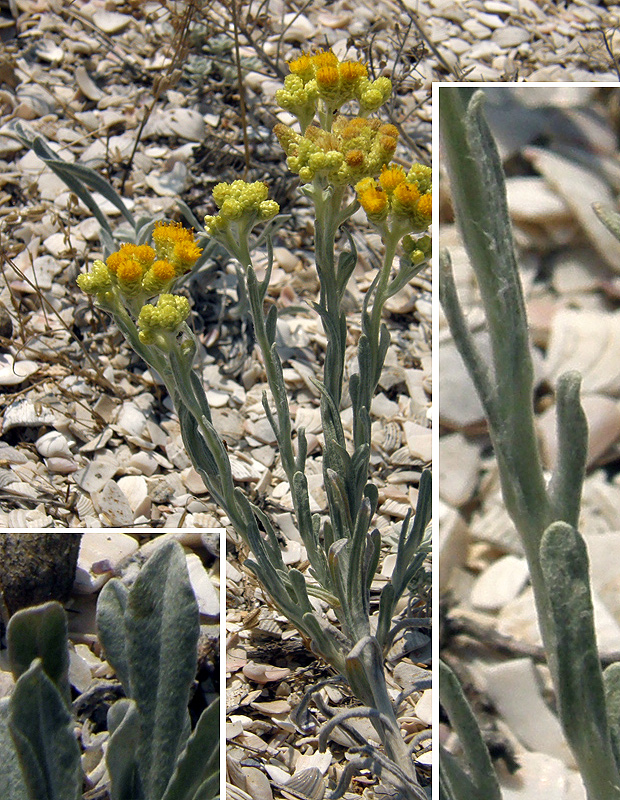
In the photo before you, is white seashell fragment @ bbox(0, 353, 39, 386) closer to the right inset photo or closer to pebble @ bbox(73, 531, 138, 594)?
pebble @ bbox(73, 531, 138, 594)

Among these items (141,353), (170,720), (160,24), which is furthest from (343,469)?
(160,24)

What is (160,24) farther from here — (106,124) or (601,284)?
(601,284)

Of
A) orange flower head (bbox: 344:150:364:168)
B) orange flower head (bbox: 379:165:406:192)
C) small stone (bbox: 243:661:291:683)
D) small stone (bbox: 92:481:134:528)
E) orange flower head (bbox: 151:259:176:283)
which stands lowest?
small stone (bbox: 243:661:291:683)

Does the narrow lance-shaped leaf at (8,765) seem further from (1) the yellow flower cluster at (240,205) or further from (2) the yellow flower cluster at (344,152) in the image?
(2) the yellow flower cluster at (344,152)

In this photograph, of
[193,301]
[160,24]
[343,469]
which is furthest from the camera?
[160,24]

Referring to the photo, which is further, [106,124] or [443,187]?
[106,124]

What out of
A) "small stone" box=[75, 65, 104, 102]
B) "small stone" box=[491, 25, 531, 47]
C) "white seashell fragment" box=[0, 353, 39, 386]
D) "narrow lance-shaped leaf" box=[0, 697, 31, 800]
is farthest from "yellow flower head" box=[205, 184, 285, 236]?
"small stone" box=[491, 25, 531, 47]

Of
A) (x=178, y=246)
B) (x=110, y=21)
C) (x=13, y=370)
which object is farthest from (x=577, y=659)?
(x=110, y=21)

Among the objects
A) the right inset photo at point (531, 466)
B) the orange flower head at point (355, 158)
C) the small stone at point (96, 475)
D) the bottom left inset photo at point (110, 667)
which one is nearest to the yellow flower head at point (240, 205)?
the orange flower head at point (355, 158)
